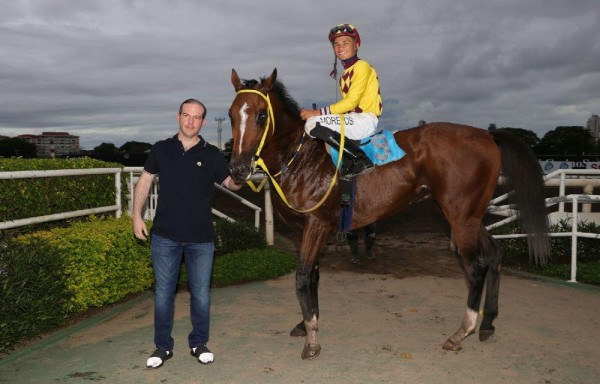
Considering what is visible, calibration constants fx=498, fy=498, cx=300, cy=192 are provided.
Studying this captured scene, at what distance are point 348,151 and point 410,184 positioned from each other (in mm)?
749

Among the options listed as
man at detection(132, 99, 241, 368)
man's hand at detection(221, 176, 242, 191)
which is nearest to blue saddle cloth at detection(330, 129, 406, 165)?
man's hand at detection(221, 176, 242, 191)

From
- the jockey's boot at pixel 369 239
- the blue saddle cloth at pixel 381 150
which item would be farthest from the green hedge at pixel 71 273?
the blue saddle cloth at pixel 381 150

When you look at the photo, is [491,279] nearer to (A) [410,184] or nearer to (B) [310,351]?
(A) [410,184]

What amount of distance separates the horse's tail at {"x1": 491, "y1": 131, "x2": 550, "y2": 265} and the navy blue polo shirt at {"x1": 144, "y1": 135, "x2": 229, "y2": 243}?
2.99m

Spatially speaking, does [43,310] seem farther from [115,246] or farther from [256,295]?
[256,295]

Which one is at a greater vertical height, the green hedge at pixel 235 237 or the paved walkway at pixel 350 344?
the green hedge at pixel 235 237

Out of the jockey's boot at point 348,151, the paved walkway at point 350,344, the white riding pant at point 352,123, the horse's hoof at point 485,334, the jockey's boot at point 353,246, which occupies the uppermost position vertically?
the white riding pant at point 352,123

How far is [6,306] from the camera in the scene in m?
4.28

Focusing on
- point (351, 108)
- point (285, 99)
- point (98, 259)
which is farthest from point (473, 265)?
point (98, 259)

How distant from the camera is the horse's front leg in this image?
4203 millimetres

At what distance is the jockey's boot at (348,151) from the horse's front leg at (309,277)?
56 cm

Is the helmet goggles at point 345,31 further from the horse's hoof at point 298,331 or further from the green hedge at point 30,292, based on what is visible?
the green hedge at point 30,292

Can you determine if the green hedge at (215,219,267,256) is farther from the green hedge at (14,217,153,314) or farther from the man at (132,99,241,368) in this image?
the man at (132,99,241,368)

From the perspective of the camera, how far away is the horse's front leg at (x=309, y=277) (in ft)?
13.8
